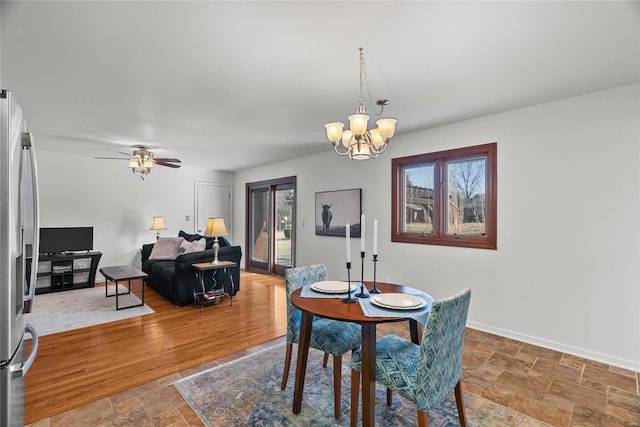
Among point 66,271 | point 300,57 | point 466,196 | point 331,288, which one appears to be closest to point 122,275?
point 66,271

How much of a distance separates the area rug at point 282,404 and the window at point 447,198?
6.04ft

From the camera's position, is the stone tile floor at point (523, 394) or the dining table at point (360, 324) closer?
the dining table at point (360, 324)

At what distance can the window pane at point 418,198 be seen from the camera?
384cm

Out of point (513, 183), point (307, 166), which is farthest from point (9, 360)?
point (307, 166)

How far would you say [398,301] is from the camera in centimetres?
182

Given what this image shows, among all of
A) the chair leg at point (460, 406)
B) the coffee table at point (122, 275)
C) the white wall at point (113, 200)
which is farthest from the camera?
the white wall at point (113, 200)

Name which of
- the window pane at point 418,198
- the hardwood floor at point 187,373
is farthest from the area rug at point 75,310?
the window pane at point 418,198

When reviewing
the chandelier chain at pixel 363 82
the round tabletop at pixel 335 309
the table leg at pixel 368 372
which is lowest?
the table leg at pixel 368 372

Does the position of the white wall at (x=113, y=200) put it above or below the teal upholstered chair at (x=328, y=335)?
above

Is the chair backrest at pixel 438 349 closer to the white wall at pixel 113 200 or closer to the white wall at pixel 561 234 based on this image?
the white wall at pixel 561 234

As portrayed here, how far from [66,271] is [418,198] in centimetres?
575

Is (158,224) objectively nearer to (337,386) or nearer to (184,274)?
(184,274)

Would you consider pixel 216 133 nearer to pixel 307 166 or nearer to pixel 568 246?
pixel 307 166

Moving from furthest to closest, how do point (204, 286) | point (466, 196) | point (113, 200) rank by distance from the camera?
point (113, 200)
point (204, 286)
point (466, 196)
